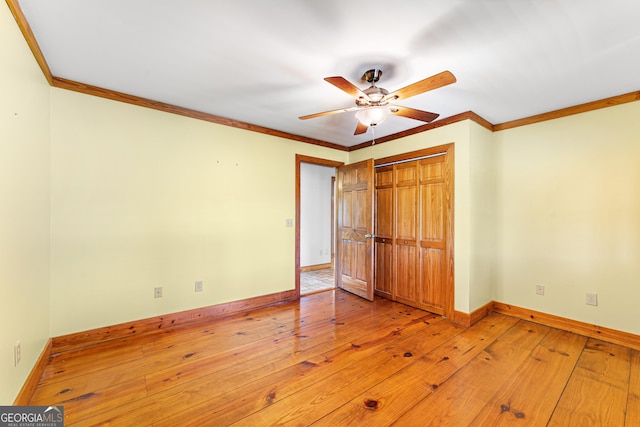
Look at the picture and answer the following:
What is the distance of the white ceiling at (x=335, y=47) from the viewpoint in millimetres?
1507

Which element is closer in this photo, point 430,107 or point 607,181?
point 607,181

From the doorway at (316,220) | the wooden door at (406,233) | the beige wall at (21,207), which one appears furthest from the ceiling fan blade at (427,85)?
the doorway at (316,220)

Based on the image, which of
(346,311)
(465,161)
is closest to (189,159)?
(346,311)

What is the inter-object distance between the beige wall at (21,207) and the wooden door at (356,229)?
3.34 metres

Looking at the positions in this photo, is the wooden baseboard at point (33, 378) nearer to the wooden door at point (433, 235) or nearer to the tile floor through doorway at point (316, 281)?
the tile floor through doorway at point (316, 281)

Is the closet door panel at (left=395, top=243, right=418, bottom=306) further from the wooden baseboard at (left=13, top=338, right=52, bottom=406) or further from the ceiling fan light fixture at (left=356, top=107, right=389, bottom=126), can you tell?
the wooden baseboard at (left=13, top=338, right=52, bottom=406)

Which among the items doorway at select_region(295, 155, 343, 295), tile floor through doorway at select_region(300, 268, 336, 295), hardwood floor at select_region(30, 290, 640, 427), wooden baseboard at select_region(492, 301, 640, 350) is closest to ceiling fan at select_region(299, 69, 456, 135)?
hardwood floor at select_region(30, 290, 640, 427)

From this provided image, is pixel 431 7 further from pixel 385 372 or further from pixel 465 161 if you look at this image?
pixel 385 372

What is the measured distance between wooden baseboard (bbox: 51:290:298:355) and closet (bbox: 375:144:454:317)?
1.66 metres

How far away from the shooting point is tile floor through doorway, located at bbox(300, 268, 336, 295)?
438 centimetres

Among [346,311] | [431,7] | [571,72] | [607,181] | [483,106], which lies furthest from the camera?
[346,311]

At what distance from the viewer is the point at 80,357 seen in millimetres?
2215

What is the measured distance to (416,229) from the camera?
3.50 m

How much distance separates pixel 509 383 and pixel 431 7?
2577 millimetres
